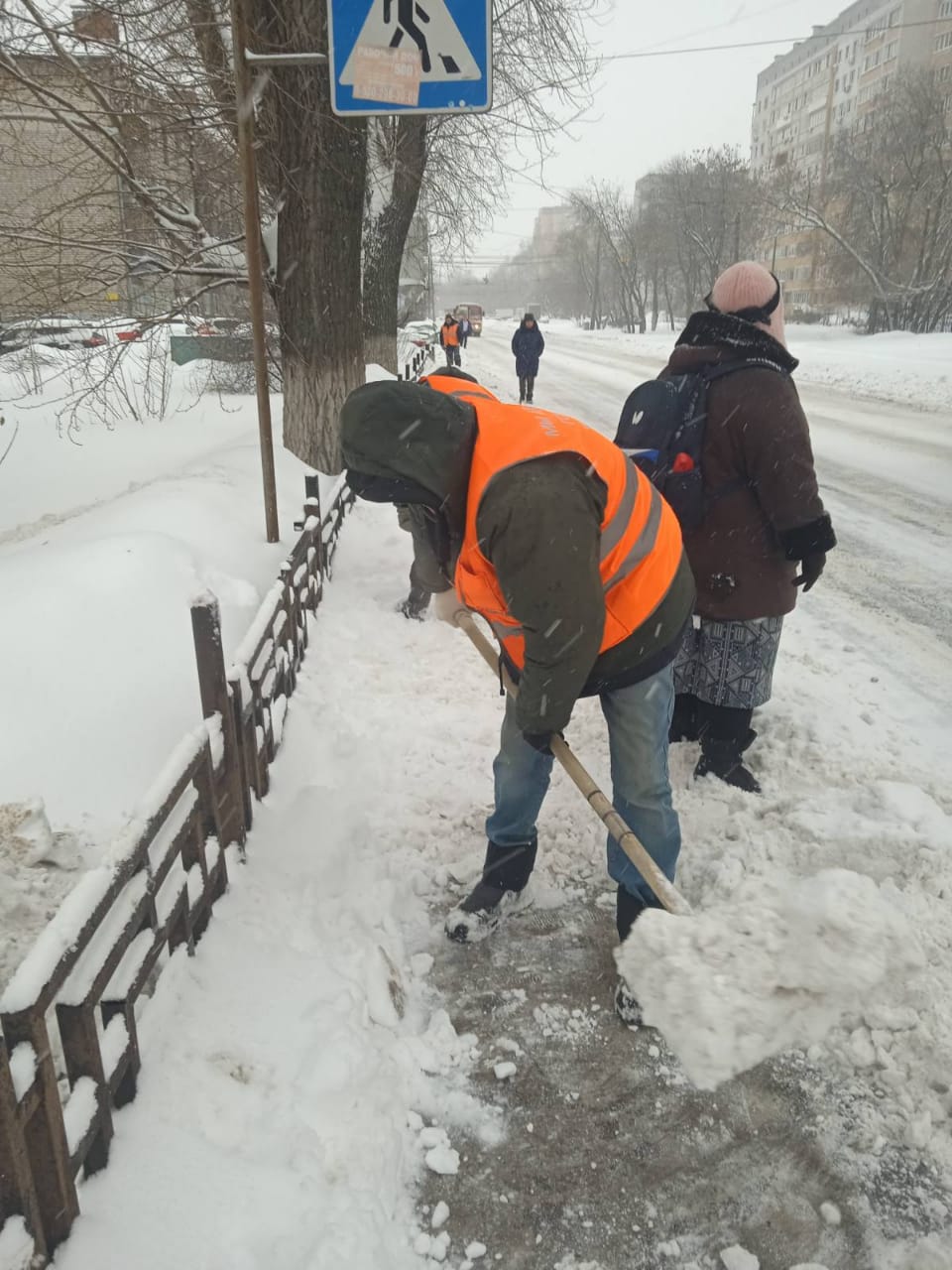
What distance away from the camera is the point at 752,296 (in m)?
3.01

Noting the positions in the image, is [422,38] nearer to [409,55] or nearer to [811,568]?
[409,55]

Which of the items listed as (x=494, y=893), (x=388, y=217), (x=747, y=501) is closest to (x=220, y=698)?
(x=494, y=893)

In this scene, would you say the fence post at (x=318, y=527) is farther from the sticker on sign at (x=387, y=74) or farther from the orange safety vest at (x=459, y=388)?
the orange safety vest at (x=459, y=388)

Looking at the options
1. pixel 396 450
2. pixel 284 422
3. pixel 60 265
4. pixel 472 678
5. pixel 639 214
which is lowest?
pixel 472 678

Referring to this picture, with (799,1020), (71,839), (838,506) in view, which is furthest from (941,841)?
(838,506)

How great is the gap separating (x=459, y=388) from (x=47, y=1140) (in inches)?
75.1

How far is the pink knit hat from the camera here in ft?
9.89

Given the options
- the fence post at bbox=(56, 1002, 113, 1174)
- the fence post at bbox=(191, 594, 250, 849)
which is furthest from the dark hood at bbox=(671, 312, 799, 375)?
the fence post at bbox=(56, 1002, 113, 1174)

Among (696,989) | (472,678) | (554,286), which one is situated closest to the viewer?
(696,989)

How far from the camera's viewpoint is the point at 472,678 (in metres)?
4.65

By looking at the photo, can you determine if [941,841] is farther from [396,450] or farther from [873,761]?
[396,450]

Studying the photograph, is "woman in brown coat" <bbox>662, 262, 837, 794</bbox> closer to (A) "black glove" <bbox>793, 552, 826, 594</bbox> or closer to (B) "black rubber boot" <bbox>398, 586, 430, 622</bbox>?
(A) "black glove" <bbox>793, 552, 826, 594</bbox>

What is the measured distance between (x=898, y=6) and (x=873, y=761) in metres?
77.9

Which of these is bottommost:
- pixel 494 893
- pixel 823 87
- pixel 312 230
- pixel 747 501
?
pixel 494 893
